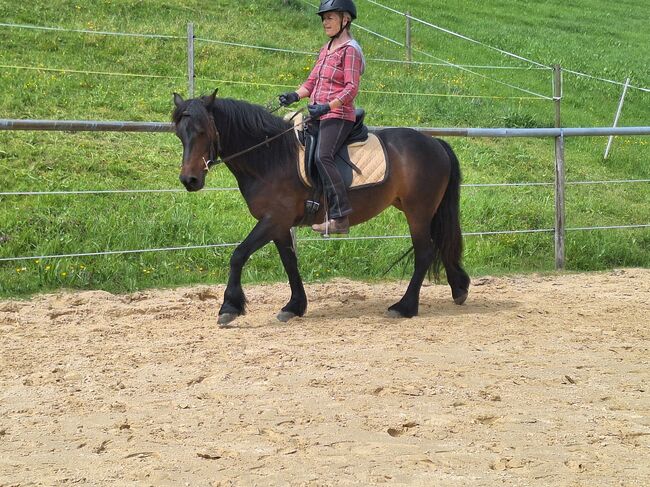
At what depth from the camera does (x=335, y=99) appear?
6.94 m

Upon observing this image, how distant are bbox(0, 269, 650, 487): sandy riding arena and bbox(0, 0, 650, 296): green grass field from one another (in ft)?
4.59

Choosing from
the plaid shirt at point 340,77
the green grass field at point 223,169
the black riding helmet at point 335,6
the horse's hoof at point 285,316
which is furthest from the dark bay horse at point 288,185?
the green grass field at point 223,169

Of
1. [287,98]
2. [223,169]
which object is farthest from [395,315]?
[223,169]

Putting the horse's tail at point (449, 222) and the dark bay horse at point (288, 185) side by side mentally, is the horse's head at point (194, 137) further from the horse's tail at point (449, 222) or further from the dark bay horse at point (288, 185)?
the horse's tail at point (449, 222)

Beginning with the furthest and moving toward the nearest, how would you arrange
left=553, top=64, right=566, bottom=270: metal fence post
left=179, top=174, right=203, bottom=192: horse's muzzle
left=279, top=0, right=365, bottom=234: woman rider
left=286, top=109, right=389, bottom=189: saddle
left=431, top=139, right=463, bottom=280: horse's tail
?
left=553, top=64, right=566, bottom=270: metal fence post → left=431, top=139, right=463, bottom=280: horse's tail → left=286, top=109, right=389, bottom=189: saddle → left=279, top=0, right=365, bottom=234: woman rider → left=179, top=174, right=203, bottom=192: horse's muzzle

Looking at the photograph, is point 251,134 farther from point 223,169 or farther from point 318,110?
point 223,169

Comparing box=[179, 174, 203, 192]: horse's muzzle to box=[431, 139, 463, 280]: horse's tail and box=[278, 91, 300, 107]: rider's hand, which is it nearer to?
box=[278, 91, 300, 107]: rider's hand

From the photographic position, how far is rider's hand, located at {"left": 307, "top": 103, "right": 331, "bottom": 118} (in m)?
6.90

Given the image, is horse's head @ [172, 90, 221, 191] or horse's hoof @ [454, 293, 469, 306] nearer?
horse's head @ [172, 90, 221, 191]

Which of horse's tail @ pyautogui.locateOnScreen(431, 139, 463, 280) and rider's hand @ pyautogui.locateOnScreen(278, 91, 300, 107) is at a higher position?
rider's hand @ pyautogui.locateOnScreen(278, 91, 300, 107)

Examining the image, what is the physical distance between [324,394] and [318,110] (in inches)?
104

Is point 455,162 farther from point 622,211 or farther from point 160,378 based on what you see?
point 622,211

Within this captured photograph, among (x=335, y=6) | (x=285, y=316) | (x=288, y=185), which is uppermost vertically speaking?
(x=335, y=6)

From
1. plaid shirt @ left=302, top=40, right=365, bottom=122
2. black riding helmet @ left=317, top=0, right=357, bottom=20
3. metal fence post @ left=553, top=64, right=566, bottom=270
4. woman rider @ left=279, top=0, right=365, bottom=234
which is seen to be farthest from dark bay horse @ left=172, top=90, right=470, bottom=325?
metal fence post @ left=553, top=64, right=566, bottom=270
